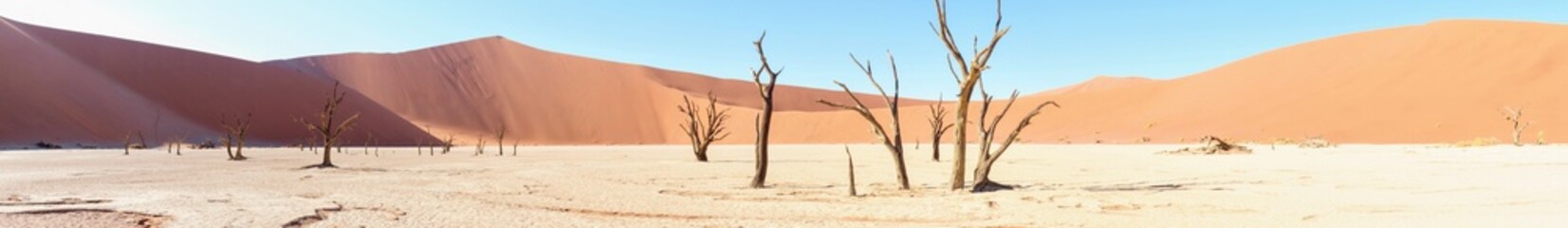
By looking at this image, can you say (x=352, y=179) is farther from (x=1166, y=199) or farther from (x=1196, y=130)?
(x=1196, y=130)

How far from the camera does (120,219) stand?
6.29 m

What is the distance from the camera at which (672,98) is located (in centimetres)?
9144

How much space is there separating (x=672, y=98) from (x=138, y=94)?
4726 cm

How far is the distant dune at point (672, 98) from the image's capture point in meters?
47.6

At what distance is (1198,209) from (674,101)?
83.7 metres

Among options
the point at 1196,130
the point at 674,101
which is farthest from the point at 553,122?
the point at 1196,130

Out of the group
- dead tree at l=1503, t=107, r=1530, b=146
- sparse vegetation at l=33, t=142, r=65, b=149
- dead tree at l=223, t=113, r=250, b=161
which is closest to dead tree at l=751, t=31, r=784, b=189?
dead tree at l=223, t=113, r=250, b=161

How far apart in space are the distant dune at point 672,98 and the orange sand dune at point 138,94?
0.13 metres

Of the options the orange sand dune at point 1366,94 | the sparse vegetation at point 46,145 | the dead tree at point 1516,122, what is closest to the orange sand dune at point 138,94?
the sparse vegetation at point 46,145

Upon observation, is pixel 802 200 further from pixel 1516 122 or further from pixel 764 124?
pixel 1516 122

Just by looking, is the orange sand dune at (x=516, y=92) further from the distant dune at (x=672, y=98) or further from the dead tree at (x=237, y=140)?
the dead tree at (x=237, y=140)

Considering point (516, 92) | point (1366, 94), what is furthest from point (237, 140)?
point (1366, 94)

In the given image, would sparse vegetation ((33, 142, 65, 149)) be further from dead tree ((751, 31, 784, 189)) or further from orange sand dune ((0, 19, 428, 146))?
dead tree ((751, 31, 784, 189))

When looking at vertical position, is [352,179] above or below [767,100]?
below
